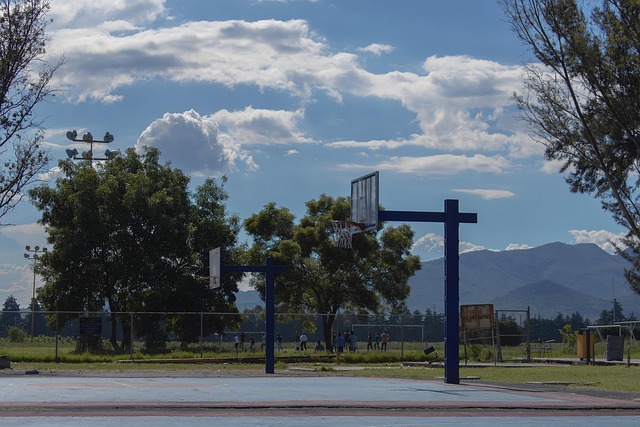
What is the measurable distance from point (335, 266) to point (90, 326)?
19407 mm

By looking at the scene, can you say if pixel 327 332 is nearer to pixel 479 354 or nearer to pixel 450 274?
pixel 479 354

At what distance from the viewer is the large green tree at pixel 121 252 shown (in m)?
52.0

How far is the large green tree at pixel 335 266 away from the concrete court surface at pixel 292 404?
33.9 meters

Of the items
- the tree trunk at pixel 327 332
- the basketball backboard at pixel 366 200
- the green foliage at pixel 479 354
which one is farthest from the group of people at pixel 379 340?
the basketball backboard at pixel 366 200

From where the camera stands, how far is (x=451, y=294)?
26188mm

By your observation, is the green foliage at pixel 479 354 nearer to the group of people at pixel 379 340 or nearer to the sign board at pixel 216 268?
the group of people at pixel 379 340

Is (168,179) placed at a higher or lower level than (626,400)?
higher

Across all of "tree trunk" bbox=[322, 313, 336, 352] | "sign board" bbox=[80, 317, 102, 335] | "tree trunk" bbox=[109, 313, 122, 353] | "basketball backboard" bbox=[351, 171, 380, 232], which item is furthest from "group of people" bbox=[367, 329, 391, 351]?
"basketball backboard" bbox=[351, 171, 380, 232]

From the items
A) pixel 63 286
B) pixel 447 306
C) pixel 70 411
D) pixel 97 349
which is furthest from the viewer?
pixel 63 286

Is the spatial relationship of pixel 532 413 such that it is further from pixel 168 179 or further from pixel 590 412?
pixel 168 179

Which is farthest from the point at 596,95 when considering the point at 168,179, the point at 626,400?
the point at 168,179

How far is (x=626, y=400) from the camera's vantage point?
70.4 ft

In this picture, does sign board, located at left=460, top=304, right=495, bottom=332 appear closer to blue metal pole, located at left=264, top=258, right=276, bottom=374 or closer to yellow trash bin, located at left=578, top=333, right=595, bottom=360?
yellow trash bin, located at left=578, top=333, right=595, bottom=360

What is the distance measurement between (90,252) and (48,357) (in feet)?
43.7
